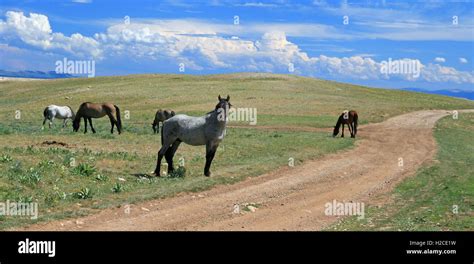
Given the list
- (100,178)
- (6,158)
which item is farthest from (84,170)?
(6,158)

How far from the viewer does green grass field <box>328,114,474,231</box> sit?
14.0 m

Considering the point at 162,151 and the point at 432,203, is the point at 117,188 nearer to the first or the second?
the point at 162,151

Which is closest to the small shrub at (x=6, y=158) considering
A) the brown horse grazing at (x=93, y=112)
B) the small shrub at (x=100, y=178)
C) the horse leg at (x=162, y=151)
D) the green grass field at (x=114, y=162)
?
the green grass field at (x=114, y=162)

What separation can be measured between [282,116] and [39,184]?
45.4 m

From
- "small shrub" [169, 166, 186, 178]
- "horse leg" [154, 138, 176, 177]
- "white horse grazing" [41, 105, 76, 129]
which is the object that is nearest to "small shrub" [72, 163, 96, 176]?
"horse leg" [154, 138, 176, 177]

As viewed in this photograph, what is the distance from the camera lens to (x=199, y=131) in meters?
20.9

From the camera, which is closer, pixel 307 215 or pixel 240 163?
pixel 307 215

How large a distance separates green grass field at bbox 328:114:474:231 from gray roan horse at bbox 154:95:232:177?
6.76 meters

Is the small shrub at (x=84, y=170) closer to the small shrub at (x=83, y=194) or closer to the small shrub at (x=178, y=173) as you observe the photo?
the small shrub at (x=83, y=194)

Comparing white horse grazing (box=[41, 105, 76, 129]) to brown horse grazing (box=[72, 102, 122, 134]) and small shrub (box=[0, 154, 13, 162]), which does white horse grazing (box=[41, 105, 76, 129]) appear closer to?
brown horse grazing (box=[72, 102, 122, 134])

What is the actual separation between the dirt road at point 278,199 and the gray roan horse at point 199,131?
199 centimetres
